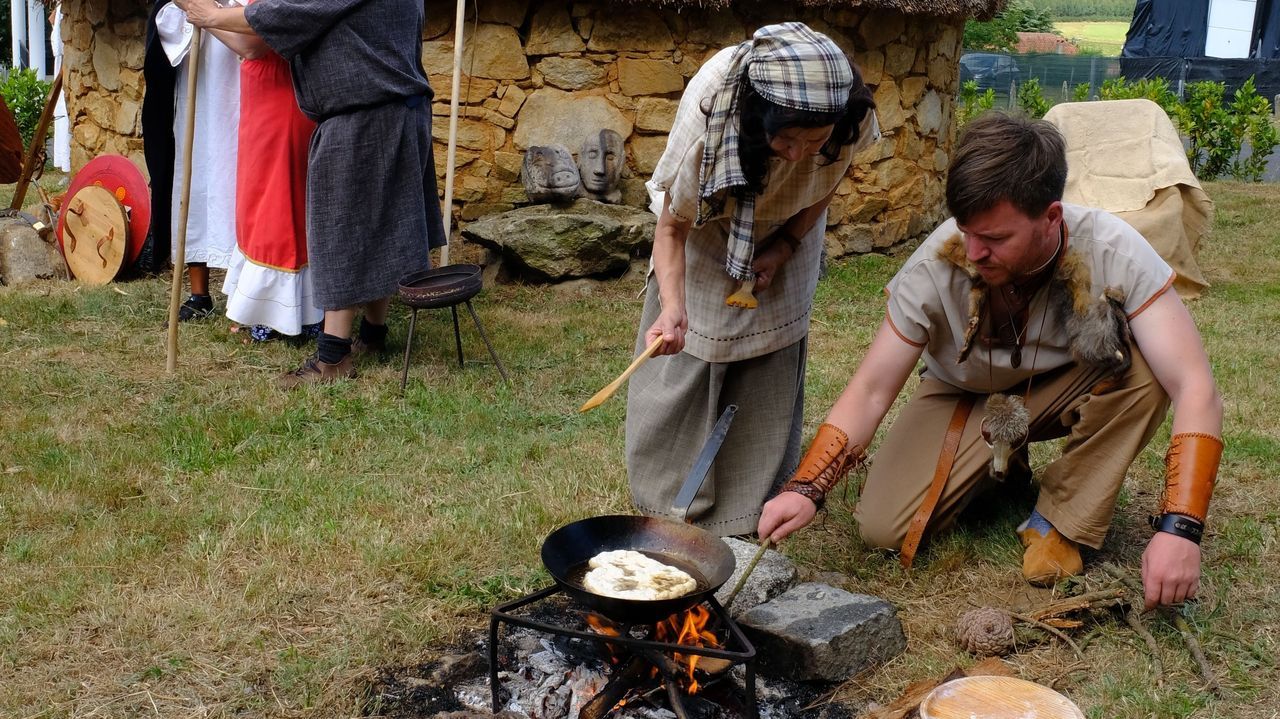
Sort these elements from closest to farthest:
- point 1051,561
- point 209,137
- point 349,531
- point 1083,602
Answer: point 1083,602, point 1051,561, point 349,531, point 209,137

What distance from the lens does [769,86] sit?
2.60m

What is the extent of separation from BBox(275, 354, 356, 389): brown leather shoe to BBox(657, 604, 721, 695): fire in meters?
2.67

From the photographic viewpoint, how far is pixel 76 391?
15.3ft

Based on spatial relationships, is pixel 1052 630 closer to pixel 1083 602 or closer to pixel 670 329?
pixel 1083 602

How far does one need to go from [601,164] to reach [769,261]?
3812mm

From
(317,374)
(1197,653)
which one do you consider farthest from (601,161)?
(1197,653)

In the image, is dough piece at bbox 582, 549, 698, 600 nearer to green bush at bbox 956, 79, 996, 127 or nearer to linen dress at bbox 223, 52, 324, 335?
linen dress at bbox 223, 52, 324, 335

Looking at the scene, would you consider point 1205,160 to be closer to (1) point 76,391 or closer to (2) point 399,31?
(2) point 399,31

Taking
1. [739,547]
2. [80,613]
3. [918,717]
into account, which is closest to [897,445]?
[739,547]

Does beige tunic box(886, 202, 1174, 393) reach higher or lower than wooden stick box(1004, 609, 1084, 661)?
higher

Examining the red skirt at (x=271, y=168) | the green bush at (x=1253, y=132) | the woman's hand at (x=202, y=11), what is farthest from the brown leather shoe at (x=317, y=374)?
the green bush at (x=1253, y=132)

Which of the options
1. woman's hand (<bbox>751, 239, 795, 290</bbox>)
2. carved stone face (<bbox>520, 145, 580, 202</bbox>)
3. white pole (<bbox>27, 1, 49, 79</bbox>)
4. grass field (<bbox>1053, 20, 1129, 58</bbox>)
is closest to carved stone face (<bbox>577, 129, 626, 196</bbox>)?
carved stone face (<bbox>520, 145, 580, 202</bbox>)

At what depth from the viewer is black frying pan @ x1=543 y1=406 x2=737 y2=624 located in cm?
263

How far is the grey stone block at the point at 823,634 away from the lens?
268 cm
